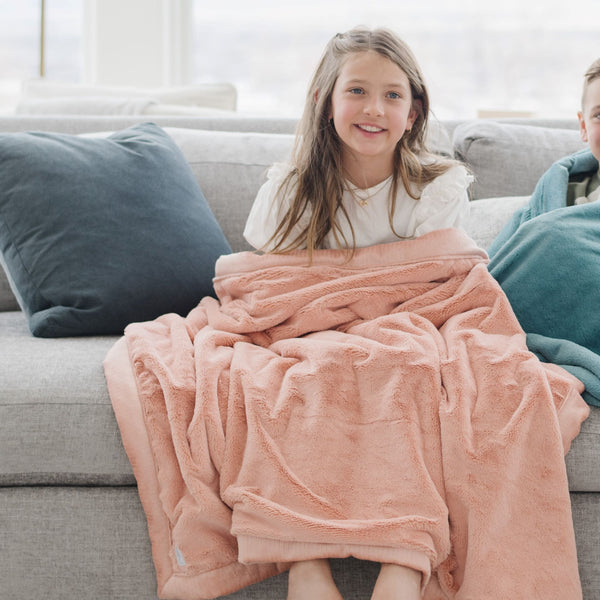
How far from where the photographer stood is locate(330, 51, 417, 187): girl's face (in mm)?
1525

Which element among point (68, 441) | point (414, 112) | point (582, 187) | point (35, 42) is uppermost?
point (35, 42)

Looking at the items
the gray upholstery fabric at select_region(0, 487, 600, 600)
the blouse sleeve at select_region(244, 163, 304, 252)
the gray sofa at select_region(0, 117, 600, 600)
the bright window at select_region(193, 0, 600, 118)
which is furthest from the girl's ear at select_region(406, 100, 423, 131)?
the bright window at select_region(193, 0, 600, 118)

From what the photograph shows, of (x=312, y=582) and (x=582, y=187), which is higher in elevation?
(x=582, y=187)

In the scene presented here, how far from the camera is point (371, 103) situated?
1527 mm

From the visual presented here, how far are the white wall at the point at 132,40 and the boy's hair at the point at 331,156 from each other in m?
2.40

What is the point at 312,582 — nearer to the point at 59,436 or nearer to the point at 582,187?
the point at 59,436

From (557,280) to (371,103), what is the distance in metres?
0.50

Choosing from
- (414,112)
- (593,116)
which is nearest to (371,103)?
(414,112)

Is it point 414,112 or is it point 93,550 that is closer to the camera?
point 93,550

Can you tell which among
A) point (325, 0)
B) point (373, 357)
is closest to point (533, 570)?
point (373, 357)

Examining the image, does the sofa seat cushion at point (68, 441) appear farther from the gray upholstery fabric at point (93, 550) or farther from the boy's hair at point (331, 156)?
the boy's hair at point (331, 156)

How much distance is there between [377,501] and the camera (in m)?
1.07

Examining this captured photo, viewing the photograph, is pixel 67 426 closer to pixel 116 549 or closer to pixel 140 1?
pixel 116 549

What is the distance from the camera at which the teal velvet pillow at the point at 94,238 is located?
1.56 m
